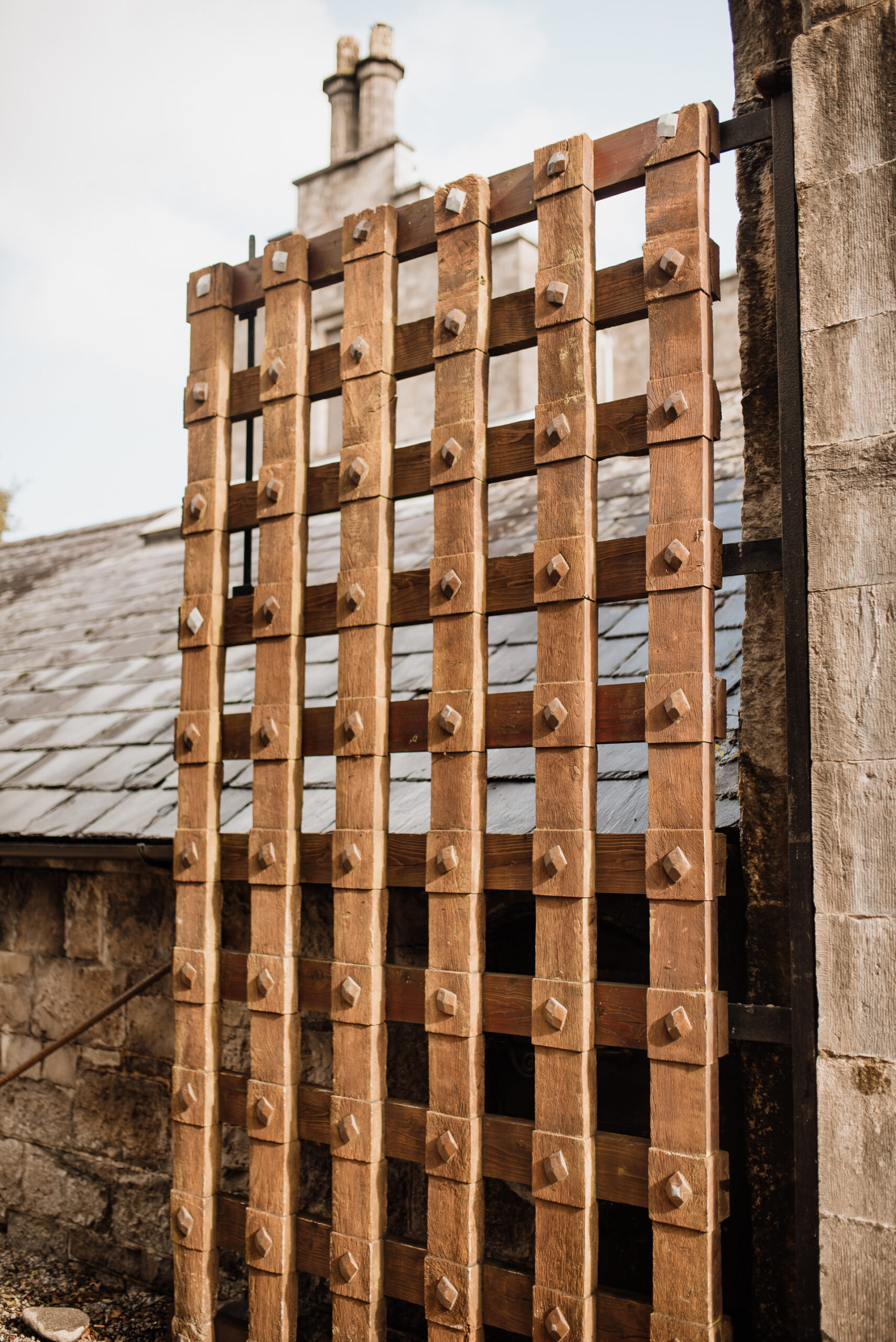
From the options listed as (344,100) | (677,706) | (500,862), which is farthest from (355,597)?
(344,100)

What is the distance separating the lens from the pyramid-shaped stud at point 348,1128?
7.70ft

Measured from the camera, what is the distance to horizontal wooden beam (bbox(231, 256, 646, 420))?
2.21 m

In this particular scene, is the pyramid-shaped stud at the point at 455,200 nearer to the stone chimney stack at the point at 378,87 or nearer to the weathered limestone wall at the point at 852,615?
the weathered limestone wall at the point at 852,615

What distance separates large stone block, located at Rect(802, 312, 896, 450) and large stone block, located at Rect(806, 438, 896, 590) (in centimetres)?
3

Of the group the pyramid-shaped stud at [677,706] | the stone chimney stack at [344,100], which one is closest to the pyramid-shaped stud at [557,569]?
the pyramid-shaped stud at [677,706]

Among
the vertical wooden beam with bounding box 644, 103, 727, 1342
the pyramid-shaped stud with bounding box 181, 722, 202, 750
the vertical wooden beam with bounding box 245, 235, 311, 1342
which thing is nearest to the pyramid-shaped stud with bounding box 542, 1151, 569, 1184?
the vertical wooden beam with bounding box 644, 103, 727, 1342

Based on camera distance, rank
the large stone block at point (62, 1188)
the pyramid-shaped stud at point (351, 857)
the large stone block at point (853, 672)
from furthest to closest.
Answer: the large stone block at point (62, 1188) → the pyramid-shaped stud at point (351, 857) → the large stone block at point (853, 672)

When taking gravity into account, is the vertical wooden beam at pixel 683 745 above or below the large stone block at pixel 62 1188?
above

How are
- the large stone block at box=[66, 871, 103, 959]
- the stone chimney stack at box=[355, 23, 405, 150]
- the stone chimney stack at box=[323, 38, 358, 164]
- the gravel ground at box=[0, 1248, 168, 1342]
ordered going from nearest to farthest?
the gravel ground at box=[0, 1248, 168, 1342] < the large stone block at box=[66, 871, 103, 959] < the stone chimney stack at box=[355, 23, 405, 150] < the stone chimney stack at box=[323, 38, 358, 164]

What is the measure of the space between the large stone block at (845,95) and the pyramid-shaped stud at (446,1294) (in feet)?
7.59

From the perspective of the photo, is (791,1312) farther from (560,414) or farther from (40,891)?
(40,891)

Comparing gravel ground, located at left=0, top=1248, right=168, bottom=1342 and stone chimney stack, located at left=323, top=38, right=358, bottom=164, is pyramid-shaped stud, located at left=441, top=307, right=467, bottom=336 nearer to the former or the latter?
gravel ground, located at left=0, top=1248, right=168, bottom=1342

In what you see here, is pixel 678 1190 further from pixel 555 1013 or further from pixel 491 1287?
pixel 491 1287

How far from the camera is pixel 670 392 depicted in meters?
2.11
